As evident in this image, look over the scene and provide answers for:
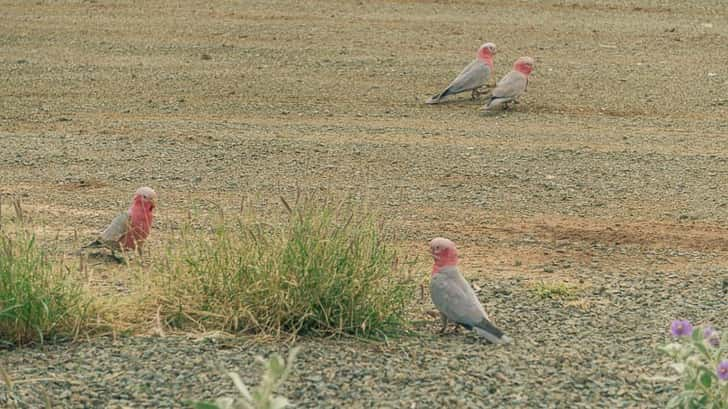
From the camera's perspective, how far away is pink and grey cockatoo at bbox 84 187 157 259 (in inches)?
286

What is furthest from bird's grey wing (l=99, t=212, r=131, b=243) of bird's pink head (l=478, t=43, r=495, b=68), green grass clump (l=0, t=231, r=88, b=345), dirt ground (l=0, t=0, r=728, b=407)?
bird's pink head (l=478, t=43, r=495, b=68)

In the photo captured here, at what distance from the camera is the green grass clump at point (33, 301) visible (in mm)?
5598

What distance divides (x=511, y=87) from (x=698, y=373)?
768 centimetres

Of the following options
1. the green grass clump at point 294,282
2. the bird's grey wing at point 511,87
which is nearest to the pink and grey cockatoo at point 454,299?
the green grass clump at point 294,282

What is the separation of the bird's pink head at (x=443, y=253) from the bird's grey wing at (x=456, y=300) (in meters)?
0.11

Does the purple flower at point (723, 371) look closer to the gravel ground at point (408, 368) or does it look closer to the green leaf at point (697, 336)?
the green leaf at point (697, 336)

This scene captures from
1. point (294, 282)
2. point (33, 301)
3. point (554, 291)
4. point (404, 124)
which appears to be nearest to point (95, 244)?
point (33, 301)

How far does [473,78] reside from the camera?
12492mm

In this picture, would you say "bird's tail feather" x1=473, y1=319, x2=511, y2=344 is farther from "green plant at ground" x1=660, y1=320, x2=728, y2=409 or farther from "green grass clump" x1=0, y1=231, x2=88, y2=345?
"green grass clump" x1=0, y1=231, x2=88, y2=345

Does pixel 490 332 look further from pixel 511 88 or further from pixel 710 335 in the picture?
pixel 511 88

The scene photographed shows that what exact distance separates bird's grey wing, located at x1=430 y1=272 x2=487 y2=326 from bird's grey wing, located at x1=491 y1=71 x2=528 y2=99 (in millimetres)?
6220

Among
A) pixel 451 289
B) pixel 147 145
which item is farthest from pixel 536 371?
pixel 147 145

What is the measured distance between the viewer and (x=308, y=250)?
5828 millimetres

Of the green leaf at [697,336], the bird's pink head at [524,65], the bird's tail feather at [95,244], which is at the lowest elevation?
the bird's tail feather at [95,244]
